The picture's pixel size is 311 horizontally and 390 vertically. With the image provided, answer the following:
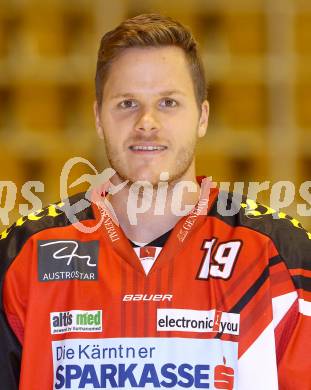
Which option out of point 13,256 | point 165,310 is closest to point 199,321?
point 165,310

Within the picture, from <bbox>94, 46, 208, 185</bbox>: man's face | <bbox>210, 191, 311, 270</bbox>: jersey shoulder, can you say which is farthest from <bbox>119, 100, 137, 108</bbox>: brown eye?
<bbox>210, 191, 311, 270</bbox>: jersey shoulder

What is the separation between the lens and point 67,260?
192 centimetres

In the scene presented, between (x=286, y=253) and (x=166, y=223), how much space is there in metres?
0.26

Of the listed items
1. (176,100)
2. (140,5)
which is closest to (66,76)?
(140,5)

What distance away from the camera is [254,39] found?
14.4 feet

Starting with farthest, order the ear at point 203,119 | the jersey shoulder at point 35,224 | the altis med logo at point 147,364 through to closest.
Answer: the ear at point 203,119, the jersey shoulder at point 35,224, the altis med logo at point 147,364

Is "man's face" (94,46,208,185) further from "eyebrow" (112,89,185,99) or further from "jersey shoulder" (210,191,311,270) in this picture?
"jersey shoulder" (210,191,311,270)

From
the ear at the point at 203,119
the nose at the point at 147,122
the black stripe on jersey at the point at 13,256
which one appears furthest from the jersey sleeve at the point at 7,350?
the ear at the point at 203,119

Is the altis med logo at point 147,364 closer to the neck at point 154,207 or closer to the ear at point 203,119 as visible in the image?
the neck at point 154,207

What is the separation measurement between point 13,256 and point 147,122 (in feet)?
1.24

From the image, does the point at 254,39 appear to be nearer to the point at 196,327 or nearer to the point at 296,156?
the point at 296,156

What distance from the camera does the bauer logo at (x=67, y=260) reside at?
1896 mm

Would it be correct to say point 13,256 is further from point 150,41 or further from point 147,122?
point 150,41

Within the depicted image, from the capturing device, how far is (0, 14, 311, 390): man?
1.82 meters
